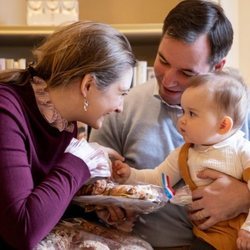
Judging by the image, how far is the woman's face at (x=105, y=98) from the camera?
1294 mm

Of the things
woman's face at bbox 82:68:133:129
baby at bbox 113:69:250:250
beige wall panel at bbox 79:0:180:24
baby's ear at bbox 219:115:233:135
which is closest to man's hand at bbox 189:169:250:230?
baby at bbox 113:69:250:250

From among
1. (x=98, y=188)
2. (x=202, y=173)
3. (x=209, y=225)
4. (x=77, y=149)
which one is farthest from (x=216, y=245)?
(x=77, y=149)

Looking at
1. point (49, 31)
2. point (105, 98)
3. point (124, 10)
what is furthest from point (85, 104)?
point (124, 10)

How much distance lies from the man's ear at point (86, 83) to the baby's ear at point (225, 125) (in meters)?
0.38

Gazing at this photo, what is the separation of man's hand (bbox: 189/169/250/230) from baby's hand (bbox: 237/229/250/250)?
9 centimetres

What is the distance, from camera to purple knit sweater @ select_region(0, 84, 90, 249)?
108 centimetres

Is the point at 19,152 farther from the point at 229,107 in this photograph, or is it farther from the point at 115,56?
the point at 229,107

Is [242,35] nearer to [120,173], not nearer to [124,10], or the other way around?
[124,10]

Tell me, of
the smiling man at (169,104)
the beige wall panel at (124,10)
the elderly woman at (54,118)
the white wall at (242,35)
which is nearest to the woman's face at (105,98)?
the elderly woman at (54,118)

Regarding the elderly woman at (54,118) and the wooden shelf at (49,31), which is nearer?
the elderly woman at (54,118)

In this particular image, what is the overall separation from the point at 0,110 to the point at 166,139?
2.02 ft

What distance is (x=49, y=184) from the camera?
1.14 meters

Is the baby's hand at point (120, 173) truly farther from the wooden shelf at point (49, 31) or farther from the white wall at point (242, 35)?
the white wall at point (242, 35)

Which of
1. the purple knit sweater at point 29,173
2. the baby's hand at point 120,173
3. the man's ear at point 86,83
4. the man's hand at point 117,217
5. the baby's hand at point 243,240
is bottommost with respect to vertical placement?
the man's hand at point 117,217
